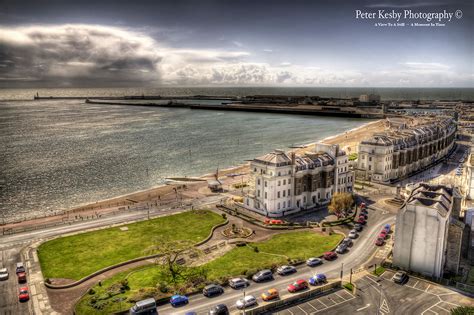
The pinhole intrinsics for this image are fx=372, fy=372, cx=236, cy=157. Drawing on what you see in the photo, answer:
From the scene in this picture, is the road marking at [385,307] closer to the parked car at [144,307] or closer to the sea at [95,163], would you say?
the parked car at [144,307]

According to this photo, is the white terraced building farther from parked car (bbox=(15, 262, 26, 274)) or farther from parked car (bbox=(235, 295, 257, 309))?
parked car (bbox=(15, 262, 26, 274))

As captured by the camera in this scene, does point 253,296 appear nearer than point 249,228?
Yes

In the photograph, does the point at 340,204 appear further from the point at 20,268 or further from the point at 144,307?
the point at 20,268

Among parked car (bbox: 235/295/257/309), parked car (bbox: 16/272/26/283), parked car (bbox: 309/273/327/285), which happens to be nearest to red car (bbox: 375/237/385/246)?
parked car (bbox: 309/273/327/285)

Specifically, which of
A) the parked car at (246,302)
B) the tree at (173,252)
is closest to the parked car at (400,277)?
the parked car at (246,302)

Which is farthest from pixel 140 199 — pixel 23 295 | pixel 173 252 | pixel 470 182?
pixel 470 182

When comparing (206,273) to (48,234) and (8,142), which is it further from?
(8,142)

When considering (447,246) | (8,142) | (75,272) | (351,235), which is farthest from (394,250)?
(8,142)
